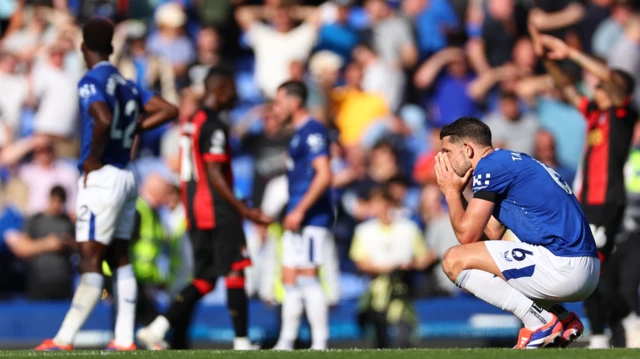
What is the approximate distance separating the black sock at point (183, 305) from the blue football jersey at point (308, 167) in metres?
1.34

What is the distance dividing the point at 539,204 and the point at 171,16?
9.17 meters

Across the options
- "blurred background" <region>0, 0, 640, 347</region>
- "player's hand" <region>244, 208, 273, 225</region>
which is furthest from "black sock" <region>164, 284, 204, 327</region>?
"blurred background" <region>0, 0, 640, 347</region>

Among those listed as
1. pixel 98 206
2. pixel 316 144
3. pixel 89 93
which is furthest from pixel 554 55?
pixel 98 206

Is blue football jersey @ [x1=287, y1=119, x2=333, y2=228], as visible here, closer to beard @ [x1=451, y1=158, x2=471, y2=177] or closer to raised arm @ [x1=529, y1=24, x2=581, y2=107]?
raised arm @ [x1=529, y1=24, x2=581, y2=107]

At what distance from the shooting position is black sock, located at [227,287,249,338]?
9.70 metres

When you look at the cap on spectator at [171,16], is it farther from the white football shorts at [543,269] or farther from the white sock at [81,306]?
the white football shorts at [543,269]

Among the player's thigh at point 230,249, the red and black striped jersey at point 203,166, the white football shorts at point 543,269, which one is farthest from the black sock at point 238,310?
the white football shorts at point 543,269

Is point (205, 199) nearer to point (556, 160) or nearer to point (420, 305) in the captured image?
point (420, 305)

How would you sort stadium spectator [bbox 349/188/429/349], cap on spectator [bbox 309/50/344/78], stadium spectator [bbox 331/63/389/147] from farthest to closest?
cap on spectator [bbox 309/50/344/78] < stadium spectator [bbox 331/63/389/147] < stadium spectator [bbox 349/188/429/349]

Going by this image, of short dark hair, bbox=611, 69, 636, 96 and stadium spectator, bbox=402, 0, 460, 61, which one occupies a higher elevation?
stadium spectator, bbox=402, 0, 460, 61

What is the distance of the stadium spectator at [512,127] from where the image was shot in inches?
537

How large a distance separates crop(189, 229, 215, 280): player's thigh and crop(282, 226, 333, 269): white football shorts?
2.79 ft

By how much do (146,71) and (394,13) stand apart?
3337 millimetres

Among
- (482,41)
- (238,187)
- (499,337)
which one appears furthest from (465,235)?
(482,41)
